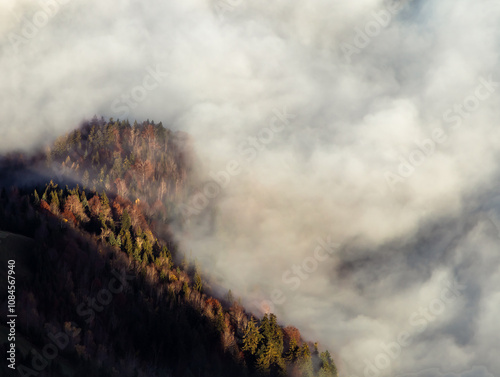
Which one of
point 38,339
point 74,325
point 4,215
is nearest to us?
point 38,339

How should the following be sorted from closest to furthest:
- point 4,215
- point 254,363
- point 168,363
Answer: point 168,363, point 254,363, point 4,215

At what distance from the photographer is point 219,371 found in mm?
169625

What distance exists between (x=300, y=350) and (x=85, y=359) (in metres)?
101

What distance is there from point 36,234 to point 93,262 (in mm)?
28956

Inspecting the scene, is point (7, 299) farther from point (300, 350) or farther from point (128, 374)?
point (300, 350)

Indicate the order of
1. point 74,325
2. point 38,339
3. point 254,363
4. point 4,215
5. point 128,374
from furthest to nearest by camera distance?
point 4,215 → point 254,363 → point 74,325 → point 128,374 → point 38,339

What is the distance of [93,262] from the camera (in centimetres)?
19725

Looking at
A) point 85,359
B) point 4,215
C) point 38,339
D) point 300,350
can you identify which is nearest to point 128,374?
point 85,359

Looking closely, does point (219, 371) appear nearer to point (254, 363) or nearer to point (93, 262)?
point (254, 363)

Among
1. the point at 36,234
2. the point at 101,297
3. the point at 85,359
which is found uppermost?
the point at 36,234

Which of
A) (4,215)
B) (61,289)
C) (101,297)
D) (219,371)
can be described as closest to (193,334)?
(219,371)

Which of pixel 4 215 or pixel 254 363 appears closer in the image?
pixel 254 363

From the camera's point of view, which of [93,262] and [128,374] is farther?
[93,262]

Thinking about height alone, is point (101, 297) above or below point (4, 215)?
below
